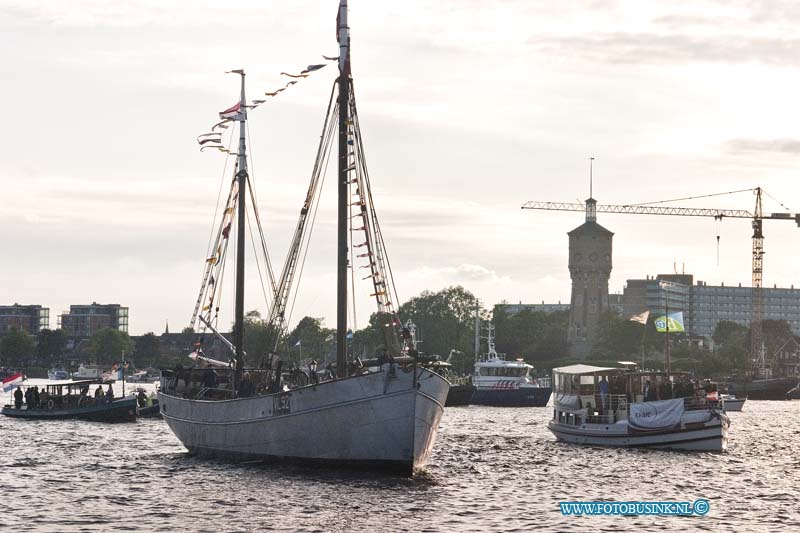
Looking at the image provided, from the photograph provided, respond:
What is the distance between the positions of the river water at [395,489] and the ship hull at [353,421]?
1.03 m

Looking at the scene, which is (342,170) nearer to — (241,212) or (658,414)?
(241,212)

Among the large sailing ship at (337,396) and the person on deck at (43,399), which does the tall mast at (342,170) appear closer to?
the large sailing ship at (337,396)

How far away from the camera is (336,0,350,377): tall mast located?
62.9 metres

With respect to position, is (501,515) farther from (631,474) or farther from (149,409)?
(149,409)

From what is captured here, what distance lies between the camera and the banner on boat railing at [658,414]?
3019 inches

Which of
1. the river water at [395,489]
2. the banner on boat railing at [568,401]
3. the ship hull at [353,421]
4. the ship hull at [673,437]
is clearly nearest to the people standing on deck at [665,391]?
the ship hull at [673,437]

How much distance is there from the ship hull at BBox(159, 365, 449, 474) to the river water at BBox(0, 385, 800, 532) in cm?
103

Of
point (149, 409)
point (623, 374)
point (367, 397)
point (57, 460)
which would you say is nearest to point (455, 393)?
point (149, 409)

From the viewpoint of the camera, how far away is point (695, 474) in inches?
2534

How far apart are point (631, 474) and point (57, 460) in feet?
104

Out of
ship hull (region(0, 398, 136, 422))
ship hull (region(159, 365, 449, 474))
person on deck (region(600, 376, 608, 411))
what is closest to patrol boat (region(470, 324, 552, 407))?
ship hull (region(0, 398, 136, 422))

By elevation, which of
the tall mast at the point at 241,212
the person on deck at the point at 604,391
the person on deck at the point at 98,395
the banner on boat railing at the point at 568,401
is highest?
the tall mast at the point at 241,212

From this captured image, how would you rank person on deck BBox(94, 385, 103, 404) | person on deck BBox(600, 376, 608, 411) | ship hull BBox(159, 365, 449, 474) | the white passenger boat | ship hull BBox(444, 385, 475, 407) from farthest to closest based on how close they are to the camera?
ship hull BBox(444, 385, 475, 407) < person on deck BBox(94, 385, 103, 404) < person on deck BBox(600, 376, 608, 411) < the white passenger boat < ship hull BBox(159, 365, 449, 474)

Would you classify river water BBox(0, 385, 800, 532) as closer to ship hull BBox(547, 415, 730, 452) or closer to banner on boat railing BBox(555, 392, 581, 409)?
ship hull BBox(547, 415, 730, 452)
